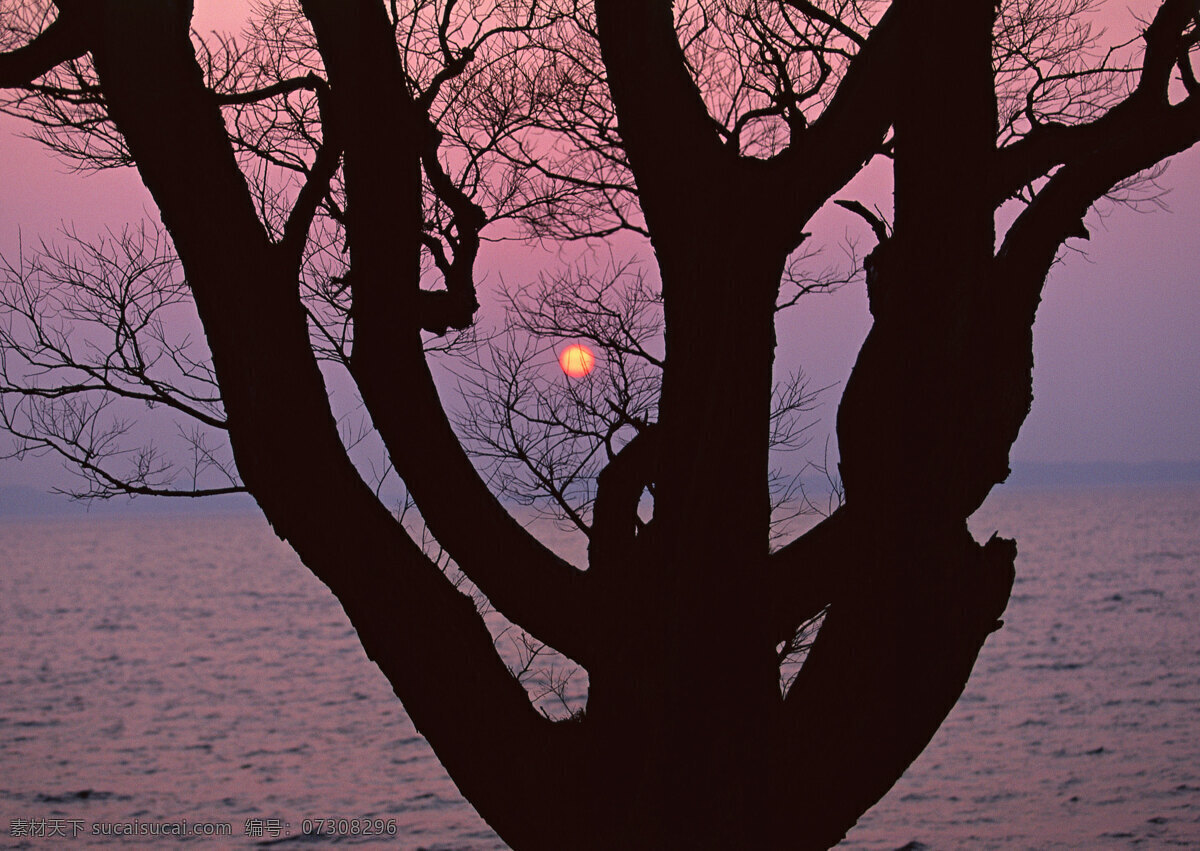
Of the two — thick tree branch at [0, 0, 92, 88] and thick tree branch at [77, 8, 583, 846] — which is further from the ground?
thick tree branch at [0, 0, 92, 88]

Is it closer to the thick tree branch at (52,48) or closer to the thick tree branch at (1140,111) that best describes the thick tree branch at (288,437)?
the thick tree branch at (52,48)

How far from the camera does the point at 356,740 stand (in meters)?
32.8

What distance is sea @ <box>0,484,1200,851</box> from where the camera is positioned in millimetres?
23703

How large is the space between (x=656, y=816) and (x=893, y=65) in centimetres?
274

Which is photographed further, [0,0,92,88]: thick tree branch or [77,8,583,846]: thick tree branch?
[0,0,92,88]: thick tree branch

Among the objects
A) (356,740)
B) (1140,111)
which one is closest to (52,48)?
(1140,111)

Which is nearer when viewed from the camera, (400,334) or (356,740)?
(400,334)

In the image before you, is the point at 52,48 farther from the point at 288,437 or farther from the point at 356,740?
the point at 356,740

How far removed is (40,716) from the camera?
37.0 metres

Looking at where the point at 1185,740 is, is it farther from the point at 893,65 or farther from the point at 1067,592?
the point at 1067,592

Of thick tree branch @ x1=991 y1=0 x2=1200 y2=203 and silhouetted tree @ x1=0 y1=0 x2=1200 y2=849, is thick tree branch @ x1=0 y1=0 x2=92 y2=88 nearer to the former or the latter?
silhouetted tree @ x1=0 y1=0 x2=1200 y2=849

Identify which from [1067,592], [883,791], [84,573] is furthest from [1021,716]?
[84,573]

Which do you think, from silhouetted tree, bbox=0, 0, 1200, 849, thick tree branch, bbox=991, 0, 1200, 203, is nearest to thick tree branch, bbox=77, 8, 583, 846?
silhouetted tree, bbox=0, 0, 1200, 849

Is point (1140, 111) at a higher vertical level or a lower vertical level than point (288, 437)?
higher
